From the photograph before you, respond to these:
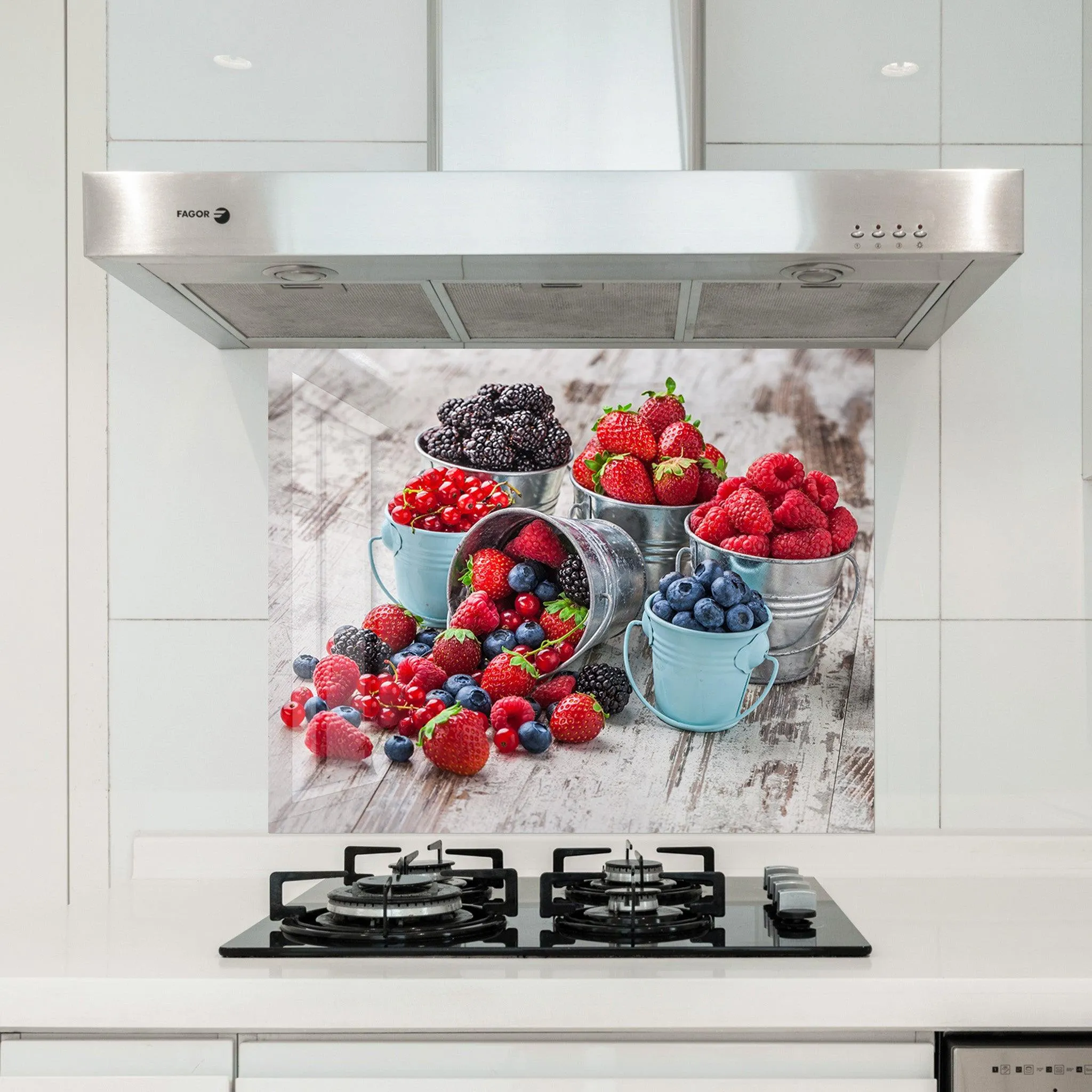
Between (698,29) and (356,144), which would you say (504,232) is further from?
(356,144)

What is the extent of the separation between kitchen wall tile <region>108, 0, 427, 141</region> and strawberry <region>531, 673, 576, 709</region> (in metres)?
0.86

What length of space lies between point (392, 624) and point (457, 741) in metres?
0.21

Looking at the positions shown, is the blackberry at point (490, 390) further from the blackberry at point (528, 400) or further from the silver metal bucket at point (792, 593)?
the silver metal bucket at point (792, 593)

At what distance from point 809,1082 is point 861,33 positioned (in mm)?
1465

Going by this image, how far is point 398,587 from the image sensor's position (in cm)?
172

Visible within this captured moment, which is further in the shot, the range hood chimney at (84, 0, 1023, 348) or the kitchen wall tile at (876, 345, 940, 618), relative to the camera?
the kitchen wall tile at (876, 345, 940, 618)

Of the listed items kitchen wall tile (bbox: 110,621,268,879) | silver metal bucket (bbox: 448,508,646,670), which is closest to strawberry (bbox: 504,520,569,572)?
silver metal bucket (bbox: 448,508,646,670)

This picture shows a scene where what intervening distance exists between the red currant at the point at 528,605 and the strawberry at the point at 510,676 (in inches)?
2.5

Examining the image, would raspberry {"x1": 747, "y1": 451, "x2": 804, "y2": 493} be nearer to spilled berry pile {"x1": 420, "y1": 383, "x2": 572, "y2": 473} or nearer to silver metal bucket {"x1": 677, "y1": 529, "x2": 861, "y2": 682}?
silver metal bucket {"x1": 677, "y1": 529, "x2": 861, "y2": 682}

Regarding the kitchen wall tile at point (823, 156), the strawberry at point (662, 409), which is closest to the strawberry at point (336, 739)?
the strawberry at point (662, 409)

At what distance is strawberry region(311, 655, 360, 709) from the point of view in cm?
171

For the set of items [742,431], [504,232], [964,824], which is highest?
[504,232]

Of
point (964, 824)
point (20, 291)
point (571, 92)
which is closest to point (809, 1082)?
point (964, 824)

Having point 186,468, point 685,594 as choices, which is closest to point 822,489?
point 685,594
